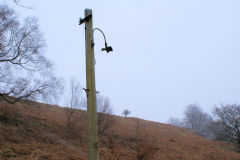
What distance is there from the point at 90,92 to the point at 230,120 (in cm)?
2889

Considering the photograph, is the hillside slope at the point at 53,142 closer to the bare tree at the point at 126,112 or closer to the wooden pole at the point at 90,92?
the wooden pole at the point at 90,92

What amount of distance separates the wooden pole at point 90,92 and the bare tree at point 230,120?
2794 cm

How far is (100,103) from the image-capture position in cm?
1642

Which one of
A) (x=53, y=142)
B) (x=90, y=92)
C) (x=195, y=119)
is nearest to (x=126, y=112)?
(x=53, y=142)

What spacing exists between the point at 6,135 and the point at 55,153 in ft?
10.9

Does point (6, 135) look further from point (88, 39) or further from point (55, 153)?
point (88, 39)

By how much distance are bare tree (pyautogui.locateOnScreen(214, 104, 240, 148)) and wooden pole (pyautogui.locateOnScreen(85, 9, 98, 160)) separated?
27938 millimetres

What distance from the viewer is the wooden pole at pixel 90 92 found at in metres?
2.65

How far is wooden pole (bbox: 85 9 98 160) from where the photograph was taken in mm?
2650

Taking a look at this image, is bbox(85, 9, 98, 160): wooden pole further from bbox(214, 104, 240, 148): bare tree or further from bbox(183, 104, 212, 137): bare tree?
bbox(183, 104, 212, 137): bare tree

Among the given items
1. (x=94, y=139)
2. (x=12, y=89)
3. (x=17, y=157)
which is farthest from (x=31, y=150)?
Answer: (x=94, y=139)

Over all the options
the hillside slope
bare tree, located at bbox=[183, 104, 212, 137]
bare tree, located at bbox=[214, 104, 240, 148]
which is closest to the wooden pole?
the hillside slope

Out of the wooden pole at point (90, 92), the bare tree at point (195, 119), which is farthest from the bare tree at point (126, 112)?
the wooden pole at point (90, 92)

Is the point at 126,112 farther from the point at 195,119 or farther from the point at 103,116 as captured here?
the point at 195,119
